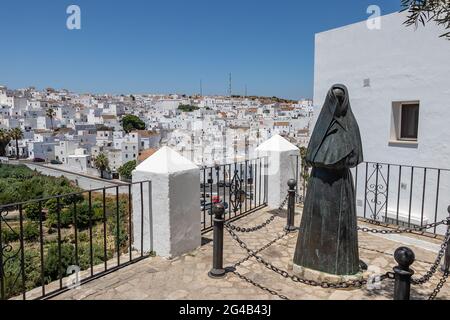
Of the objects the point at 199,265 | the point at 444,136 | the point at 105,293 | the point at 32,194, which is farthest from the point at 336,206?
the point at 32,194

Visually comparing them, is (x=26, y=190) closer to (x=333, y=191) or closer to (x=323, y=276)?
(x=323, y=276)

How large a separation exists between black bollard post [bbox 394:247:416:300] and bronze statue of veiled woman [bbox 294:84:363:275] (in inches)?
42.0

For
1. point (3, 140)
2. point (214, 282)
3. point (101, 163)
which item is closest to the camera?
point (214, 282)

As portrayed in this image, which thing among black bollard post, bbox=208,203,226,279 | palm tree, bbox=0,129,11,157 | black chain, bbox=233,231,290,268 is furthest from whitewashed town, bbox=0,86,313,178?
black bollard post, bbox=208,203,226,279

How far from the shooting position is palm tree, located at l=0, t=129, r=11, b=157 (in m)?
58.8

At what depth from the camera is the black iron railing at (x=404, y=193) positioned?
19.7ft

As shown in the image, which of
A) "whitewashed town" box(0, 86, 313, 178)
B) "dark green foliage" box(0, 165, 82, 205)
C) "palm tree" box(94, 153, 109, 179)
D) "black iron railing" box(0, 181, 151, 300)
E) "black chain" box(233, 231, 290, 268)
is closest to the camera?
"black iron railing" box(0, 181, 151, 300)

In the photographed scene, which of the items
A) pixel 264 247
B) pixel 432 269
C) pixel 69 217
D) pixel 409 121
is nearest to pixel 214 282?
pixel 264 247

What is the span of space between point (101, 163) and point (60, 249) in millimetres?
50549

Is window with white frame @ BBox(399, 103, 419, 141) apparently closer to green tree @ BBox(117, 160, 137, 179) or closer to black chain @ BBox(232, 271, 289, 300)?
black chain @ BBox(232, 271, 289, 300)

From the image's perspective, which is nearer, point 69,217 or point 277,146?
point 277,146

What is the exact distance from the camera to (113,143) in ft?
199

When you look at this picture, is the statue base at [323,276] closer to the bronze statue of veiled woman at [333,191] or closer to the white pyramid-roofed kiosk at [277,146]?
the bronze statue of veiled woman at [333,191]

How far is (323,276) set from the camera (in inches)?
141
